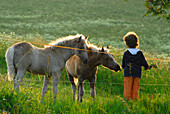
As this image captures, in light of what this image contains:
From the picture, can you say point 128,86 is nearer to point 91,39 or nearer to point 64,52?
point 64,52

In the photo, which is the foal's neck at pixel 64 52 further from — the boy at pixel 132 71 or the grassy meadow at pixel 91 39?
the boy at pixel 132 71

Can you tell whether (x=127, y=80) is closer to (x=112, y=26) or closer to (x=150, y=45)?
(x=150, y=45)

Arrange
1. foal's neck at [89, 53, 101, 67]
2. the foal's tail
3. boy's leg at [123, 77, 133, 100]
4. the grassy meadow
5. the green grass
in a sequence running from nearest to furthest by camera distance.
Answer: the grassy meadow, boy's leg at [123, 77, 133, 100], the foal's tail, foal's neck at [89, 53, 101, 67], the green grass

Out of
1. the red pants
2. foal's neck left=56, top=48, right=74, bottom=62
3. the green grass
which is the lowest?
the red pants

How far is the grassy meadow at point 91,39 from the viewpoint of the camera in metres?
5.18

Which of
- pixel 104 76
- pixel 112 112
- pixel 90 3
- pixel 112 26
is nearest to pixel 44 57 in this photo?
pixel 112 112

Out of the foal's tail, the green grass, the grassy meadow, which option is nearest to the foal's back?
the foal's tail

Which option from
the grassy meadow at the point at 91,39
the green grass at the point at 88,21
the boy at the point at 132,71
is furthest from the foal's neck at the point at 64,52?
the green grass at the point at 88,21

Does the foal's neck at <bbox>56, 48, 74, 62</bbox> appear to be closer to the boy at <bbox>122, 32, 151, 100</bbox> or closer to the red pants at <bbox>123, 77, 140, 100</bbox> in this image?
the boy at <bbox>122, 32, 151, 100</bbox>

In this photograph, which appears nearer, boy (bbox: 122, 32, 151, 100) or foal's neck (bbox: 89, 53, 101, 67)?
boy (bbox: 122, 32, 151, 100)

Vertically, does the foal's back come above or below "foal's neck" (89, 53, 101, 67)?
above

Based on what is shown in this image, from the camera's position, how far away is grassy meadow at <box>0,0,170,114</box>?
5184 millimetres

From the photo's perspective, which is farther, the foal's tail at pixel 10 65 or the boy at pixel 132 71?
the foal's tail at pixel 10 65

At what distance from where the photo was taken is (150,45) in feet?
84.1
